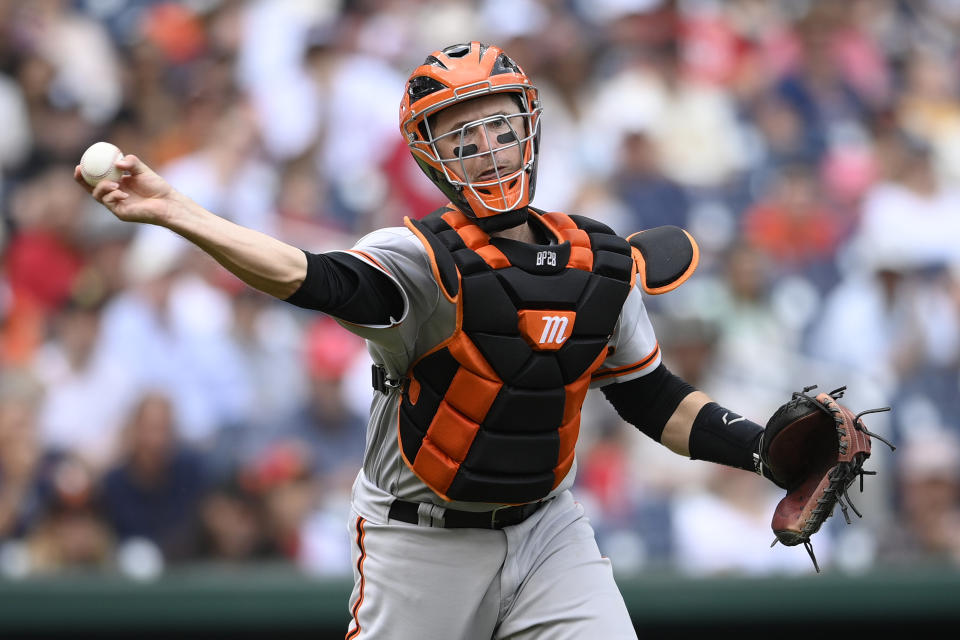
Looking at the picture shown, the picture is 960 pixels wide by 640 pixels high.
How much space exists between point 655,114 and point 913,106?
1.96 metres

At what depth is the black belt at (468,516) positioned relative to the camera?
3.04 m

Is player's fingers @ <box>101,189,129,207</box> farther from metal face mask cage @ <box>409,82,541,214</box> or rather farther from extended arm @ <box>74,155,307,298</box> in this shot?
metal face mask cage @ <box>409,82,541,214</box>

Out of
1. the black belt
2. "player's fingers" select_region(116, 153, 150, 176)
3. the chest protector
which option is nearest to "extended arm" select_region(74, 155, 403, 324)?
"player's fingers" select_region(116, 153, 150, 176)

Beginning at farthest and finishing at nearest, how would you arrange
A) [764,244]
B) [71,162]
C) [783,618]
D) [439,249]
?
[764,244] → [71,162] → [783,618] → [439,249]

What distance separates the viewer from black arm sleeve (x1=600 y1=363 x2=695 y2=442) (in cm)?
333

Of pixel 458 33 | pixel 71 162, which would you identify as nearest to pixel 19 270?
pixel 71 162

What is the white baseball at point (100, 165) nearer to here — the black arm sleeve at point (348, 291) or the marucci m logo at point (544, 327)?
the black arm sleeve at point (348, 291)

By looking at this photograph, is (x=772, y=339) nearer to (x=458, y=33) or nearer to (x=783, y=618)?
(x=783, y=618)

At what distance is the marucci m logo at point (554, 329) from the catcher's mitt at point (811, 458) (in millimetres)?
579

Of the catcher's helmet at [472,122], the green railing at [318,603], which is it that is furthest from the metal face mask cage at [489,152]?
the green railing at [318,603]

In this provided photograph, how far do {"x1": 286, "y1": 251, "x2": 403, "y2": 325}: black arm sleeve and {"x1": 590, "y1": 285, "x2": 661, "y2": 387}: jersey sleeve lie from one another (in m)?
0.68

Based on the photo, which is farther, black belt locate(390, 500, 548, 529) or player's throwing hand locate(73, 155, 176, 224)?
black belt locate(390, 500, 548, 529)

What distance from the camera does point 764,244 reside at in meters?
7.23

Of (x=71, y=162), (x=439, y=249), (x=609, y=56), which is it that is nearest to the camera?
(x=439, y=249)
